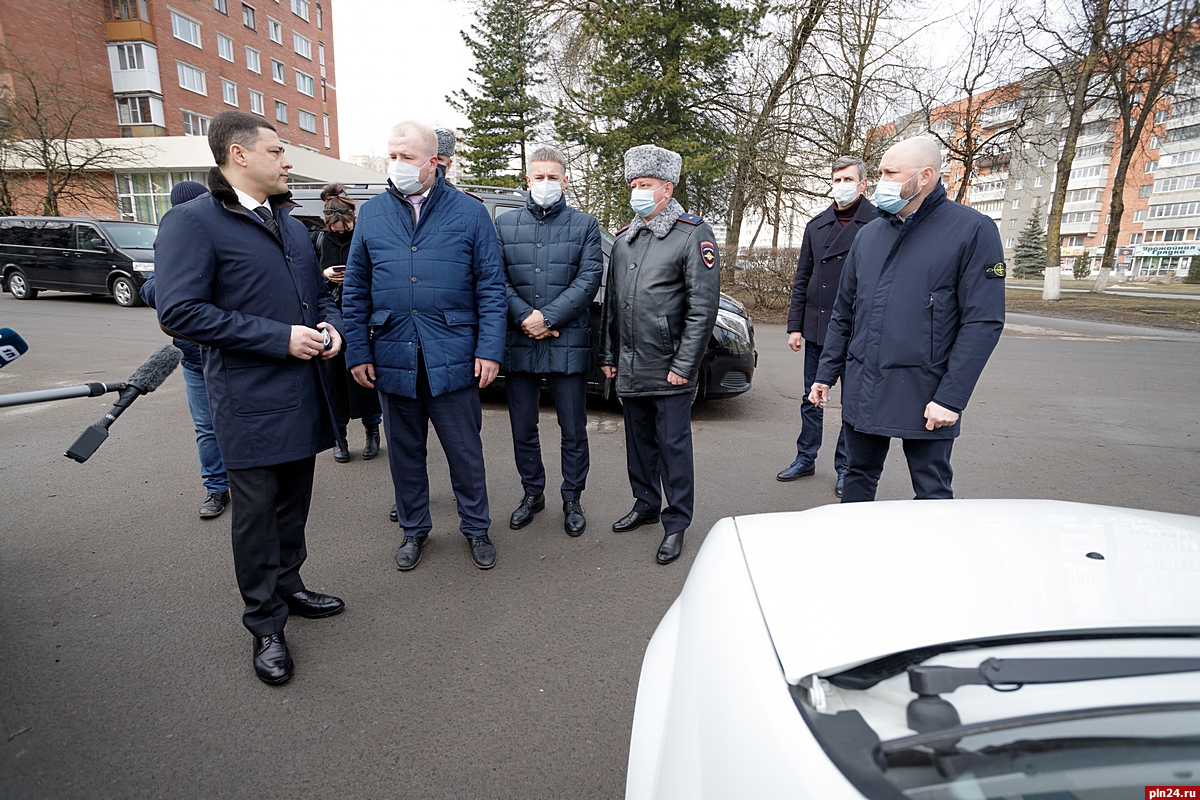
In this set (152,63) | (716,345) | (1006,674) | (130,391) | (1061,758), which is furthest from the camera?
(152,63)

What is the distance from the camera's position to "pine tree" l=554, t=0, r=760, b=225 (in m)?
15.9

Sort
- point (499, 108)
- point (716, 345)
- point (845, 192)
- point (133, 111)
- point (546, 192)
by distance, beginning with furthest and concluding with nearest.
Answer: point (133, 111), point (499, 108), point (716, 345), point (845, 192), point (546, 192)

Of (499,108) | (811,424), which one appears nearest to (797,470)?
(811,424)

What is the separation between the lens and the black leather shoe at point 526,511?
13.0 feet

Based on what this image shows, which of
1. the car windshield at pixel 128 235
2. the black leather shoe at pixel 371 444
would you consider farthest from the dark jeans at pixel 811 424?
the car windshield at pixel 128 235

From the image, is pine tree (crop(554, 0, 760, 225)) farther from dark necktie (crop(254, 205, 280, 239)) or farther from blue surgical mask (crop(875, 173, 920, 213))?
dark necktie (crop(254, 205, 280, 239))

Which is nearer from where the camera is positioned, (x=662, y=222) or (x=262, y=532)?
(x=262, y=532)

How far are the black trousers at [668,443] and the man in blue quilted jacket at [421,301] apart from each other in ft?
3.07

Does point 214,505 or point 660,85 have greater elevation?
point 660,85

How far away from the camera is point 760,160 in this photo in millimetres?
17453

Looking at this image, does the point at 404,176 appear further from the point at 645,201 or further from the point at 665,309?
the point at 665,309

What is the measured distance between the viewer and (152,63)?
1356 inches

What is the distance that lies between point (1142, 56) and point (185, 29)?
1741 inches

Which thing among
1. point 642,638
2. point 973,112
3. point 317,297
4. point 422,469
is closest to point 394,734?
point 642,638
